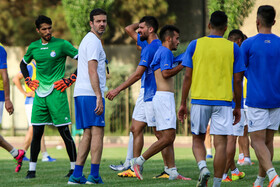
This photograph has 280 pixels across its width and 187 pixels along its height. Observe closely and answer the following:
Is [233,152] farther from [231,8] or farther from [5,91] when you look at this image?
[231,8]

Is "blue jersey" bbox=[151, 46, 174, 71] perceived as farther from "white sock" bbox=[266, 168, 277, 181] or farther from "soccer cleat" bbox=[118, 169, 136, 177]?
"white sock" bbox=[266, 168, 277, 181]

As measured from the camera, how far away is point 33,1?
26125 mm

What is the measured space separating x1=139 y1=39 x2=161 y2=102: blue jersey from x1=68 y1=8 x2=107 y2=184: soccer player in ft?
A: 2.69

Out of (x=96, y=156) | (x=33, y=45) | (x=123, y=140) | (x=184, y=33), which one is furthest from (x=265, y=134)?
(x=184, y=33)

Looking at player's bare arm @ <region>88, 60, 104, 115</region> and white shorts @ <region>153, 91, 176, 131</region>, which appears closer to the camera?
player's bare arm @ <region>88, 60, 104, 115</region>

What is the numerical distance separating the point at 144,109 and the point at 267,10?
9.32 feet

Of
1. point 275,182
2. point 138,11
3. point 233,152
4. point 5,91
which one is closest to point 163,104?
point 233,152

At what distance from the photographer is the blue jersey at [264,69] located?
7.29 meters

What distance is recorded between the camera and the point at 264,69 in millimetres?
7297

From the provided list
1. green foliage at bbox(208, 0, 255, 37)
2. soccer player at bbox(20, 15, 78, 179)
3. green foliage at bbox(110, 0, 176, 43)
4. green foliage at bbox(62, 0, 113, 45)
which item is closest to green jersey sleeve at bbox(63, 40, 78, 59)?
soccer player at bbox(20, 15, 78, 179)

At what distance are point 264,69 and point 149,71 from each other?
209cm

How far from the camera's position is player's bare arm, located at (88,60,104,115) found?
7.89m

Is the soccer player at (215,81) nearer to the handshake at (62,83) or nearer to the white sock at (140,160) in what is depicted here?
the white sock at (140,160)

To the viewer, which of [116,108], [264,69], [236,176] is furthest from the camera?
[116,108]
